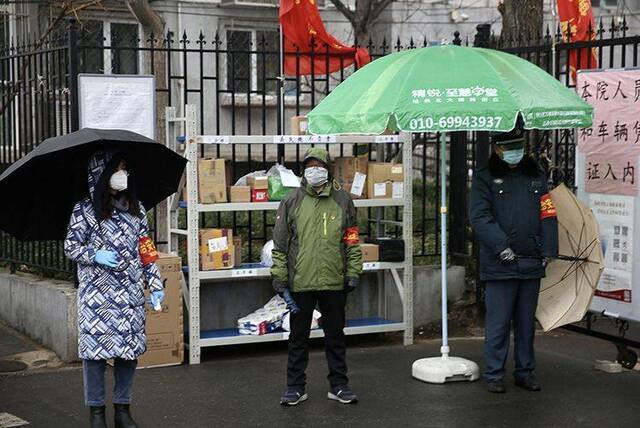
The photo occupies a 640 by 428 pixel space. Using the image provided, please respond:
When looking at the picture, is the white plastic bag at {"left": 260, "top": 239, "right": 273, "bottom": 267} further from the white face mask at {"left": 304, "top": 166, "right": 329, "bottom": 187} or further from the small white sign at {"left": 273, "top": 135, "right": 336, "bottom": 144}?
the white face mask at {"left": 304, "top": 166, "right": 329, "bottom": 187}

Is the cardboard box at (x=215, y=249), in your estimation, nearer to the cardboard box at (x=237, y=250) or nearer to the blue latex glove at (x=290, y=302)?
the cardboard box at (x=237, y=250)

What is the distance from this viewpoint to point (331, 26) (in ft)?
74.5

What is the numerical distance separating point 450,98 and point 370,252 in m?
2.44

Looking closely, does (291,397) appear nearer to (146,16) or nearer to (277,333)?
(277,333)

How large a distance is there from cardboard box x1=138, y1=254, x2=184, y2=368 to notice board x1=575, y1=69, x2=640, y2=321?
3.29 meters

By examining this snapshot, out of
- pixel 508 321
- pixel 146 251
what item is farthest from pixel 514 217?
pixel 146 251

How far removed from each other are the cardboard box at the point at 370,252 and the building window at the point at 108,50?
8.40 ft

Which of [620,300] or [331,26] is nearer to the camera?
[620,300]

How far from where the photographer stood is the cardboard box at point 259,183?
8.35m

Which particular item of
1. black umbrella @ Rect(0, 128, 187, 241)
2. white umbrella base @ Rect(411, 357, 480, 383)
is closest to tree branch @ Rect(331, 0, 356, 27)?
white umbrella base @ Rect(411, 357, 480, 383)

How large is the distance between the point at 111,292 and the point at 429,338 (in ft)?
13.3

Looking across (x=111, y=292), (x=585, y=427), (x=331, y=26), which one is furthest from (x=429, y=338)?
(x=331, y=26)

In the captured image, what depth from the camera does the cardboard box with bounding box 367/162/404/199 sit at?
28.9 ft

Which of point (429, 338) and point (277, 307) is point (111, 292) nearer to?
point (277, 307)
